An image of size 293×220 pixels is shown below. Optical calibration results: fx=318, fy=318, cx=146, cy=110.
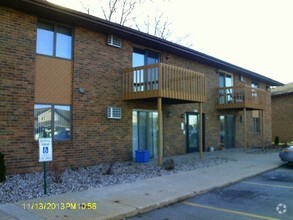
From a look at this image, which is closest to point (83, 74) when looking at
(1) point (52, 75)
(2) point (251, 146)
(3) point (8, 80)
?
(1) point (52, 75)

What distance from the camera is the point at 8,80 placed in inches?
402

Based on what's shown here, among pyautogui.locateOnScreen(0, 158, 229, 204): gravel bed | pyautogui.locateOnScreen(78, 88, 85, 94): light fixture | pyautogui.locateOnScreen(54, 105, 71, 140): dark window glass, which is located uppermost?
pyautogui.locateOnScreen(78, 88, 85, 94): light fixture

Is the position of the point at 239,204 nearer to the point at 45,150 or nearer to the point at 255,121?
the point at 45,150

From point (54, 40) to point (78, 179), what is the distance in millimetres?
5246

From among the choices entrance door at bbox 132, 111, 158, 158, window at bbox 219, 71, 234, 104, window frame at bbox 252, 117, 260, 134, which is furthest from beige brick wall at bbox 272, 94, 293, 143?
entrance door at bbox 132, 111, 158, 158

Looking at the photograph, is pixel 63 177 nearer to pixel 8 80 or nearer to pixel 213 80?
pixel 8 80

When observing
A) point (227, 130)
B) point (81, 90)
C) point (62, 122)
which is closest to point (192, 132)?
point (227, 130)

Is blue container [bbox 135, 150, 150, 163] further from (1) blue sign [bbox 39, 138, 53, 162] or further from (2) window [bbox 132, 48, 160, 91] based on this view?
(1) blue sign [bbox 39, 138, 53, 162]

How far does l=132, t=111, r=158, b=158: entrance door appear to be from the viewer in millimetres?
14672

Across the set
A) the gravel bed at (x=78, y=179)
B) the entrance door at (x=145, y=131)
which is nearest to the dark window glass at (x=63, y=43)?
the entrance door at (x=145, y=131)

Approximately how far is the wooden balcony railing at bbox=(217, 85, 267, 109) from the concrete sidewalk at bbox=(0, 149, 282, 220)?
9.65 metres

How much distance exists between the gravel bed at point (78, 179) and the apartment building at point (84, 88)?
0.79 meters

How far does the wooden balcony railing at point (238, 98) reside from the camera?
64.1 ft

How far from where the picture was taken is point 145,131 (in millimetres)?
15227
